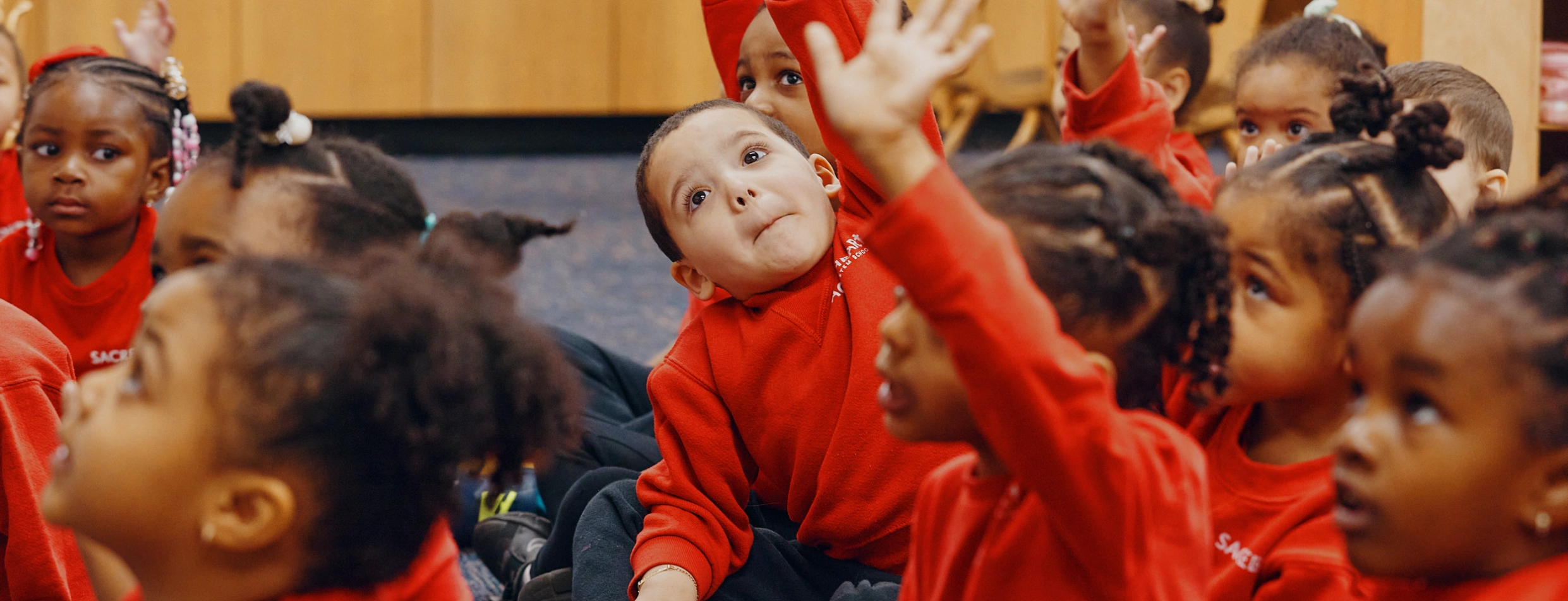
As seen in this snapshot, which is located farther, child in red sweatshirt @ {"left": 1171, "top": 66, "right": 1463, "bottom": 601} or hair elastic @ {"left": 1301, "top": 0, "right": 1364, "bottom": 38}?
hair elastic @ {"left": 1301, "top": 0, "right": 1364, "bottom": 38}

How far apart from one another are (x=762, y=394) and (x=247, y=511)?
58 cm

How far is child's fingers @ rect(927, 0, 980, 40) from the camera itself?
29.4 inches

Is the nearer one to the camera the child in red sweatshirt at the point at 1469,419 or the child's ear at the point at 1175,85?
the child in red sweatshirt at the point at 1469,419

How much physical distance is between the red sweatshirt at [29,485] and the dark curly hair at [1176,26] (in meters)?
1.87

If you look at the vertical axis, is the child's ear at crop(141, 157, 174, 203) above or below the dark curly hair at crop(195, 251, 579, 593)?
below

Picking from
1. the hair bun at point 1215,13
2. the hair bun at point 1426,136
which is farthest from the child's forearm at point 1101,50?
the hair bun at point 1215,13

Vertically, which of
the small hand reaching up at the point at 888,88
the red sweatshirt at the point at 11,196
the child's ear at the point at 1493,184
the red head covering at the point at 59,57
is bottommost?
the red sweatshirt at the point at 11,196

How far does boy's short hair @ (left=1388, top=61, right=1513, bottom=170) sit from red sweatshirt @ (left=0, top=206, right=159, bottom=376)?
1.61 meters

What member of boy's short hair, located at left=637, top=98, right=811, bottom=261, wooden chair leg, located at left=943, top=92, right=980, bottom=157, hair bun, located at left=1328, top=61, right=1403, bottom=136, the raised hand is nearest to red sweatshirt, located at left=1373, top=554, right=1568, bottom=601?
hair bun, located at left=1328, top=61, right=1403, bottom=136

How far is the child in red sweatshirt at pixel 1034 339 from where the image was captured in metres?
0.68

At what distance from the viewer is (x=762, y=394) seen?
50.6 inches

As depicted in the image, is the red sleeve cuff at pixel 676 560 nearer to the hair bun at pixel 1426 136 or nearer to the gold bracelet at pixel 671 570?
the gold bracelet at pixel 671 570

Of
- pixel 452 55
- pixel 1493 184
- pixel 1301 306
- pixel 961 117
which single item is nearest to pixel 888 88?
pixel 1301 306

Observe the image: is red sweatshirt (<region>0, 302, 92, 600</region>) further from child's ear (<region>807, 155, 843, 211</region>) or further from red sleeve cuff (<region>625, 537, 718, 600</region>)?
child's ear (<region>807, 155, 843, 211</region>)
